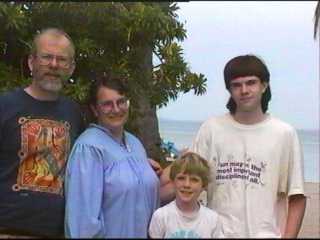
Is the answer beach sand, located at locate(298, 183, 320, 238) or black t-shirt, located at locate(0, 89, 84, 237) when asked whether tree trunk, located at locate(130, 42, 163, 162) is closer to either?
beach sand, located at locate(298, 183, 320, 238)

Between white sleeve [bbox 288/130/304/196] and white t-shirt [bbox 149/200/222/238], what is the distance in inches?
14.8

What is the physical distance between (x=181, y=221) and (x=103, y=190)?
36 centimetres

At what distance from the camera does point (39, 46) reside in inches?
133

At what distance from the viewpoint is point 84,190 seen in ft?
10.1

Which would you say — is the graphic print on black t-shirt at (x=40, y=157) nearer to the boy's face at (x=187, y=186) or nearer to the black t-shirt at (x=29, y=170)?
the black t-shirt at (x=29, y=170)

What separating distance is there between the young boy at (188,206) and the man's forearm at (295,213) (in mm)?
353

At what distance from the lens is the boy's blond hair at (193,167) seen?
3.14 metres

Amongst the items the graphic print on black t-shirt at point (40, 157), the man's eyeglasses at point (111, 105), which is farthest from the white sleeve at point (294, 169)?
the graphic print on black t-shirt at point (40, 157)

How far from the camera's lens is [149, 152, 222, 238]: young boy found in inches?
122

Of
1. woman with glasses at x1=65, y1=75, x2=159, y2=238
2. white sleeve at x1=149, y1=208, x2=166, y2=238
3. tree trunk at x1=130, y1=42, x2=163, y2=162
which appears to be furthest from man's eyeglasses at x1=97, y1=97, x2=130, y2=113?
tree trunk at x1=130, y1=42, x2=163, y2=162

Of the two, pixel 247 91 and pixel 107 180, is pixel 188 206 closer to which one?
pixel 107 180

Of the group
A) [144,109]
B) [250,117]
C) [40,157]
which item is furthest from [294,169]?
[144,109]

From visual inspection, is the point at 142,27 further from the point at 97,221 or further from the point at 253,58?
the point at 97,221

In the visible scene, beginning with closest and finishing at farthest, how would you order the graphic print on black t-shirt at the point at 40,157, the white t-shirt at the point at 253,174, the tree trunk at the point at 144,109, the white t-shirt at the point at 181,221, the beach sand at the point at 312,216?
the white t-shirt at the point at 181,221 → the white t-shirt at the point at 253,174 → the graphic print on black t-shirt at the point at 40,157 → the tree trunk at the point at 144,109 → the beach sand at the point at 312,216
